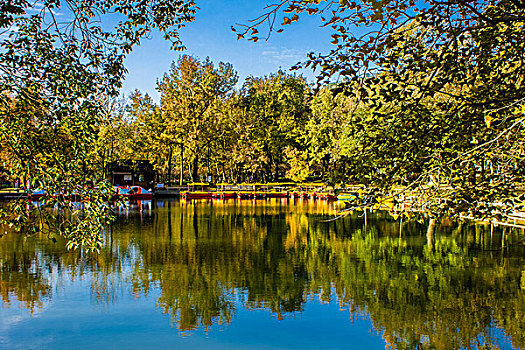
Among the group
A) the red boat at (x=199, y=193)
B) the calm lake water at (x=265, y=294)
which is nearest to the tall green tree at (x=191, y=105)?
the red boat at (x=199, y=193)

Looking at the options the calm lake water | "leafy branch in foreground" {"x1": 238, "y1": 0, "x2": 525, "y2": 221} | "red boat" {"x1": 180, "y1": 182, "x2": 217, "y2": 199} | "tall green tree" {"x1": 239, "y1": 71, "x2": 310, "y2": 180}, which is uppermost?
"tall green tree" {"x1": 239, "y1": 71, "x2": 310, "y2": 180}

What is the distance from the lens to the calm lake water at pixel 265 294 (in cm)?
1005

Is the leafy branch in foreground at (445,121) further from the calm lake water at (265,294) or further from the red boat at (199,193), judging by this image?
the red boat at (199,193)

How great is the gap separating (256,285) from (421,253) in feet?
26.6

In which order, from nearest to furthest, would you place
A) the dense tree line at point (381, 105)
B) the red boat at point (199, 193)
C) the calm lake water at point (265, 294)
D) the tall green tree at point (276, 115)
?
the dense tree line at point (381, 105) → the calm lake water at point (265, 294) → the red boat at point (199, 193) → the tall green tree at point (276, 115)

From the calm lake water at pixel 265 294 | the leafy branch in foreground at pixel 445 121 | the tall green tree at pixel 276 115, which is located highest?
the tall green tree at pixel 276 115

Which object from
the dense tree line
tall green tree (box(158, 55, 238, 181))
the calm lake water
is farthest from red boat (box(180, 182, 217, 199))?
the dense tree line

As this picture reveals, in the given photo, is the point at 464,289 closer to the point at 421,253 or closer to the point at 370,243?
the point at 421,253

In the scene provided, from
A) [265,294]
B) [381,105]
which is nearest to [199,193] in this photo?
[265,294]

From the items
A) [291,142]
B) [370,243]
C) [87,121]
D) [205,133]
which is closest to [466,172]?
[87,121]

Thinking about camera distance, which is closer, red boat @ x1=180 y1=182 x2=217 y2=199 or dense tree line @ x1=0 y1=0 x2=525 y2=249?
dense tree line @ x1=0 y1=0 x2=525 y2=249

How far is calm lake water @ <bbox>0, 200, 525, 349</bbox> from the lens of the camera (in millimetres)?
10055

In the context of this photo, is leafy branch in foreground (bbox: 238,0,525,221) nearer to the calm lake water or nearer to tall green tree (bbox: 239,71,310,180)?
the calm lake water

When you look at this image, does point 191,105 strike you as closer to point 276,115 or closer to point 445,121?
point 276,115
